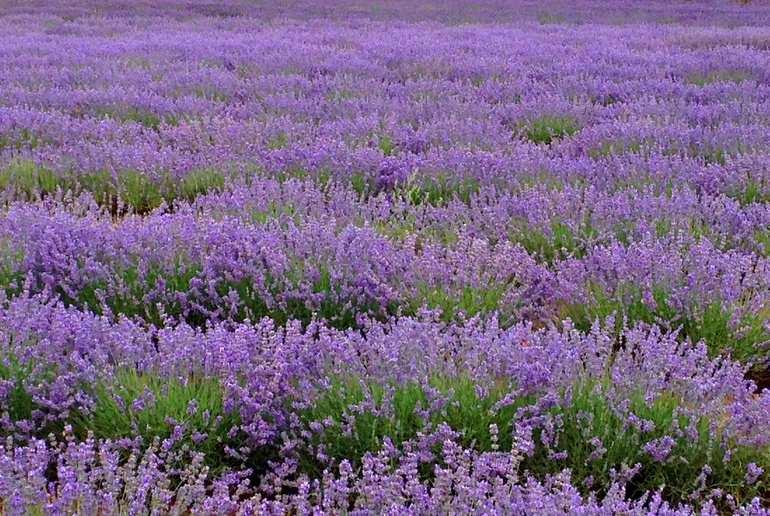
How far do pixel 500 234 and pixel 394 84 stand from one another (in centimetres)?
438

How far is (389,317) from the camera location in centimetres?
268

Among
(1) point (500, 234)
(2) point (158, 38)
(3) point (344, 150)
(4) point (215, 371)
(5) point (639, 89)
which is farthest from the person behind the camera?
(2) point (158, 38)

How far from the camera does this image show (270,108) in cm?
650

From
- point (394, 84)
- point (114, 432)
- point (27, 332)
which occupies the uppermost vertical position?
point (394, 84)

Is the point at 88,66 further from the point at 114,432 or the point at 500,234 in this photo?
the point at 114,432

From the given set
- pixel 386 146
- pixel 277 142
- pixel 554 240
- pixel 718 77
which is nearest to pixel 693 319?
pixel 554 240

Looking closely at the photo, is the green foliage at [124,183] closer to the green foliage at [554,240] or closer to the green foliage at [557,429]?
the green foliage at [554,240]

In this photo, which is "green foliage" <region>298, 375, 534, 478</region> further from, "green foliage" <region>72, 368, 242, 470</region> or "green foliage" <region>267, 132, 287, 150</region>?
"green foliage" <region>267, 132, 287, 150</region>

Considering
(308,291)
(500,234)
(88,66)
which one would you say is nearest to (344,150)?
(500,234)

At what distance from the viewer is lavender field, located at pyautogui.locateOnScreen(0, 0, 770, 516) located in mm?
2053

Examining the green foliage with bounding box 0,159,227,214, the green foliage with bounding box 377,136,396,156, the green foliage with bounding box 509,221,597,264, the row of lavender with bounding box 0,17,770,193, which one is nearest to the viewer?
the green foliage with bounding box 509,221,597,264

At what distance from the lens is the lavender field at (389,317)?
6.73 feet

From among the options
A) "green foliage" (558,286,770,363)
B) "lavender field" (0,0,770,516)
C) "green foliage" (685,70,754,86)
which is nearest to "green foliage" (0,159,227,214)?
"lavender field" (0,0,770,516)

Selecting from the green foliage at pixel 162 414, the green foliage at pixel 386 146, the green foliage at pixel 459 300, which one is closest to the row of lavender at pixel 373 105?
the green foliage at pixel 386 146
